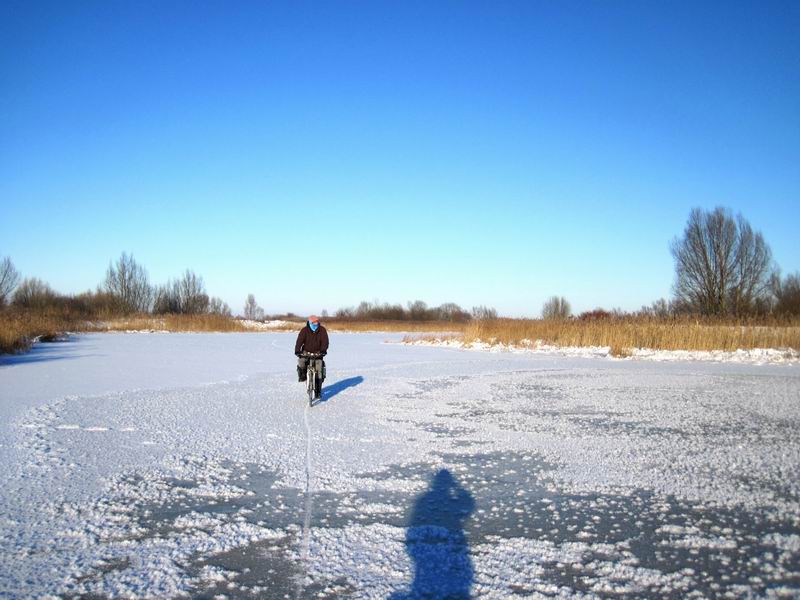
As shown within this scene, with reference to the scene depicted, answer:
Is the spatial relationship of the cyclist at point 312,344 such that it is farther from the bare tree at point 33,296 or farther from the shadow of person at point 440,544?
the bare tree at point 33,296

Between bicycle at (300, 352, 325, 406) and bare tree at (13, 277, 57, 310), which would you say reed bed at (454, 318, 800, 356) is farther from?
bare tree at (13, 277, 57, 310)

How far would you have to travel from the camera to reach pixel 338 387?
35.9 feet

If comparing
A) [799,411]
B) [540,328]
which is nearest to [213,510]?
[799,411]

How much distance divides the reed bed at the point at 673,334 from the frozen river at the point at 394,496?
11513mm

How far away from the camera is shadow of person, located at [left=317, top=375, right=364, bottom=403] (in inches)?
383

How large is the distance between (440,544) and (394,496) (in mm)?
980

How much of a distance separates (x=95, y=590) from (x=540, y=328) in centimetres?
2230

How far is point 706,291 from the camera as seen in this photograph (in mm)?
33656

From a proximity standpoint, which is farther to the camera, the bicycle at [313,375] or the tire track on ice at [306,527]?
the bicycle at [313,375]

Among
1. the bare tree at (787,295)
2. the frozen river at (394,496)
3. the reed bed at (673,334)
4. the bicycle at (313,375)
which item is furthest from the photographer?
the bare tree at (787,295)

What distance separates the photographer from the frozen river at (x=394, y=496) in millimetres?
2914

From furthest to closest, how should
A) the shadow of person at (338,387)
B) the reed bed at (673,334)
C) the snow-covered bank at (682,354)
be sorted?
the reed bed at (673,334)
the snow-covered bank at (682,354)
the shadow of person at (338,387)

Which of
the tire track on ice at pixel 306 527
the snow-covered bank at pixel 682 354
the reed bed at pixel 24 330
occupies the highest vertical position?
the reed bed at pixel 24 330

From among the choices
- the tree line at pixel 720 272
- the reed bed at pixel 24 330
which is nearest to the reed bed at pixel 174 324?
the reed bed at pixel 24 330
